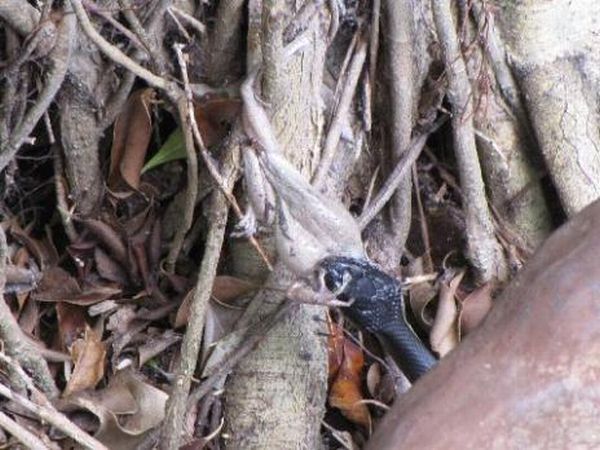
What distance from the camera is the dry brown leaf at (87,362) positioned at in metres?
1.47

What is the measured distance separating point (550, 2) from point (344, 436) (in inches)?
29.2

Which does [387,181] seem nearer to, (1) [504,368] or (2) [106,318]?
(2) [106,318]

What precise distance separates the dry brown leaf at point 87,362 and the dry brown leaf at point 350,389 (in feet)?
1.10

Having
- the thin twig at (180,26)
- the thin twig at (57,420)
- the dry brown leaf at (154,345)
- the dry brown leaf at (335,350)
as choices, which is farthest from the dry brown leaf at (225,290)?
the thin twig at (180,26)

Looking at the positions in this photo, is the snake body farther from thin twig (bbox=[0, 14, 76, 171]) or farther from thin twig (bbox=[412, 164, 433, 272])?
thin twig (bbox=[0, 14, 76, 171])

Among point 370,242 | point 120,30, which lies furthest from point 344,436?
point 120,30

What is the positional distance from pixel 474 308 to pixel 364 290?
294mm

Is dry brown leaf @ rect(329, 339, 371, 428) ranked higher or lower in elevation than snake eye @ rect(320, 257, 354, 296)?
lower

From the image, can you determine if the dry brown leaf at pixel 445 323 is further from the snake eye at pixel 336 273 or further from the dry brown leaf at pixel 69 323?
the dry brown leaf at pixel 69 323

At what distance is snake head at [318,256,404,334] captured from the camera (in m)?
1.34

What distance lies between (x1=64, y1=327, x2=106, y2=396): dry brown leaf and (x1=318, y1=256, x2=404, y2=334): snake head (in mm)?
358

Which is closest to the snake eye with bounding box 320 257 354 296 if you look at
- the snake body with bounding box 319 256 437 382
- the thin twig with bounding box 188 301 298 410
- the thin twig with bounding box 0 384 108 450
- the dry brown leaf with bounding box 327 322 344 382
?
the snake body with bounding box 319 256 437 382

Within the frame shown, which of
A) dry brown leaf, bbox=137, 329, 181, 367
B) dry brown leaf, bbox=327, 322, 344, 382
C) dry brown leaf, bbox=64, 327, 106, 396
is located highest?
dry brown leaf, bbox=64, 327, 106, 396

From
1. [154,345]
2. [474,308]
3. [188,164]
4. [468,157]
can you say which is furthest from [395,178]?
[154,345]
